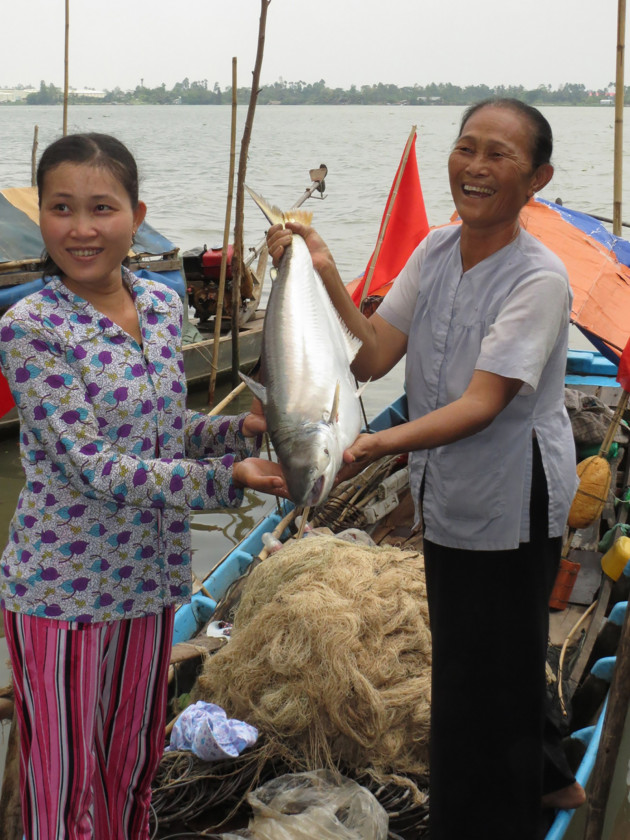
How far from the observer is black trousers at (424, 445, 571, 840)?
2.29m

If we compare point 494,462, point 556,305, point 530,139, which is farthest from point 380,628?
point 530,139

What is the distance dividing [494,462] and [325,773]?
61.6 inches

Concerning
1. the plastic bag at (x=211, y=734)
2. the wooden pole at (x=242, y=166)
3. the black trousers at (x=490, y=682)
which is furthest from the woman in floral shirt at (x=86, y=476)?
the wooden pole at (x=242, y=166)

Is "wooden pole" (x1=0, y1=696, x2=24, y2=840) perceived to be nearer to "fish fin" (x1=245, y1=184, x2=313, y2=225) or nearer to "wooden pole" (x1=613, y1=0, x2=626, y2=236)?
"fish fin" (x1=245, y1=184, x2=313, y2=225)

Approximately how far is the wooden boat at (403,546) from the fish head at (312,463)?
1852 mm

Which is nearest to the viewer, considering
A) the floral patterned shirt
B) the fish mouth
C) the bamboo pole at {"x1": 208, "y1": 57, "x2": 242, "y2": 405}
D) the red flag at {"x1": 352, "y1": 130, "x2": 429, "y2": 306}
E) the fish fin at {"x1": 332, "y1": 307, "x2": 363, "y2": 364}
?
the fish mouth

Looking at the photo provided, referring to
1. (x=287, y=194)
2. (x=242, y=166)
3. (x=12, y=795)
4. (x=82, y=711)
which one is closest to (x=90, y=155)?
(x=82, y=711)

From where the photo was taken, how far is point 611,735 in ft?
7.47

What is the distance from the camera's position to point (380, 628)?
3.51 m

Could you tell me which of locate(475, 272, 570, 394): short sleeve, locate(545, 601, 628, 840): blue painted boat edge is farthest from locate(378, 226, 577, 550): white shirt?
locate(545, 601, 628, 840): blue painted boat edge

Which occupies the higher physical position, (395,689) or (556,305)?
(556,305)

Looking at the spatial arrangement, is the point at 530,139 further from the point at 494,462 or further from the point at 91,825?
the point at 91,825

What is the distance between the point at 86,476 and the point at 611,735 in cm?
145

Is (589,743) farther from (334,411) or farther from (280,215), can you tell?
(280,215)
